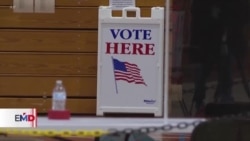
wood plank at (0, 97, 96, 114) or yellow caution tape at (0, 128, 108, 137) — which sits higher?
yellow caution tape at (0, 128, 108, 137)

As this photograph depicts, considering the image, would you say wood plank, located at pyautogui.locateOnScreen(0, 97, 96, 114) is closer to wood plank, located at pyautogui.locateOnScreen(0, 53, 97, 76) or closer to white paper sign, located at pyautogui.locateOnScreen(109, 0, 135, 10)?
wood plank, located at pyautogui.locateOnScreen(0, 53, 97, 76)

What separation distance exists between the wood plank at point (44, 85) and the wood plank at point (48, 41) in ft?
0.96

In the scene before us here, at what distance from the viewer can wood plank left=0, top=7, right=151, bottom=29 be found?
789 centimetres

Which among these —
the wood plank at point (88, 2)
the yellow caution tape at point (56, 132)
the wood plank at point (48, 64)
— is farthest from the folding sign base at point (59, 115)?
the wood plank at point (88, 2)

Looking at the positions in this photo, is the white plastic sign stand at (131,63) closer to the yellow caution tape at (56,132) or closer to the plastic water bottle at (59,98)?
the plastic water bottle at (59,98)

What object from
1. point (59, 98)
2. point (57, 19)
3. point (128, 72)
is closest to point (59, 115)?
point (59, 98)

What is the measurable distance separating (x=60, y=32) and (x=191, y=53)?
1372 mm

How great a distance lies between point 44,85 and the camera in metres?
7.98

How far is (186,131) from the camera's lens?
6809 mm

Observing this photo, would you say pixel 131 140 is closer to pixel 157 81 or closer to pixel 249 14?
pixel 157 81

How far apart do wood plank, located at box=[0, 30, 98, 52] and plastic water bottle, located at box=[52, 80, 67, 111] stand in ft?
1.22

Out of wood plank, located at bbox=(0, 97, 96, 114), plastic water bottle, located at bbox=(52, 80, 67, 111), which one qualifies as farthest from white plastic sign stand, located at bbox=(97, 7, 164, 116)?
plastic water bottle, located at bbox=(52, 80, 67, 111)

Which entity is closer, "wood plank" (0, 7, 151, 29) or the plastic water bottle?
the plastic water bottle

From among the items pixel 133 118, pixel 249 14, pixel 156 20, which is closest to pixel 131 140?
pixel 133 118
